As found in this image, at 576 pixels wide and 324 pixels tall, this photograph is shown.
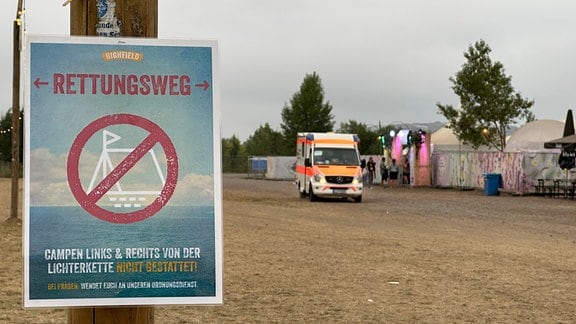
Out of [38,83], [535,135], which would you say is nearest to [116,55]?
[38,83]

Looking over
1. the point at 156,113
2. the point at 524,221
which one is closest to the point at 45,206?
the point at 156,113

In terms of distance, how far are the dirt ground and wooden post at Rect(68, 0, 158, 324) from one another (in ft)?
17.9

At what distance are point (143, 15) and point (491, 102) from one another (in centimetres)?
5992

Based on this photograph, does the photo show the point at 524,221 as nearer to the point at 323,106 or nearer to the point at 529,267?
the point at 529,267

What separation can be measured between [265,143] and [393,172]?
5496 cm

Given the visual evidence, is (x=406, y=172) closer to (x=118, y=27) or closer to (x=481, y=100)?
(x=481, y=100)

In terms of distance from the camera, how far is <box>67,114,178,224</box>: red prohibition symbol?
3.63 metres

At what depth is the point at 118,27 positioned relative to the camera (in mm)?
3709

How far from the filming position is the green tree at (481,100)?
2421 inches

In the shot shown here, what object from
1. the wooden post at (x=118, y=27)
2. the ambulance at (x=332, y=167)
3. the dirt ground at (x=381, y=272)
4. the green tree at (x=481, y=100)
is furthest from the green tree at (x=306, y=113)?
the wooden post at (x=118, y=27)

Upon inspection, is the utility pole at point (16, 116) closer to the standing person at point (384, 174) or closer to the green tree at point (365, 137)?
the standing person at point (384, 174)

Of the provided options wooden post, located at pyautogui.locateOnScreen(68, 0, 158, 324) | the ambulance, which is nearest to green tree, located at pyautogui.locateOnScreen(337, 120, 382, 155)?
the ambulance

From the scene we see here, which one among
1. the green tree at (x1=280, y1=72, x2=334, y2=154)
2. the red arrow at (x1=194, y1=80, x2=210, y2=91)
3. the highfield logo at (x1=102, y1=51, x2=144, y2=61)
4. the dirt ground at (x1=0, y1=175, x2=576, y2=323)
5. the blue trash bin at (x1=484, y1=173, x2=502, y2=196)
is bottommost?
the dirt ground at (x1=0, y1=175, x2=576, y2=323)

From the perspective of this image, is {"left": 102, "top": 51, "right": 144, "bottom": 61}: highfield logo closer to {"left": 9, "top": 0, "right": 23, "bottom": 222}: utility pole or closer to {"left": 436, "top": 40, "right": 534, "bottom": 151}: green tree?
{"left": 9, "top": 0, "right": 23, "bottom": 222}: utility pole
